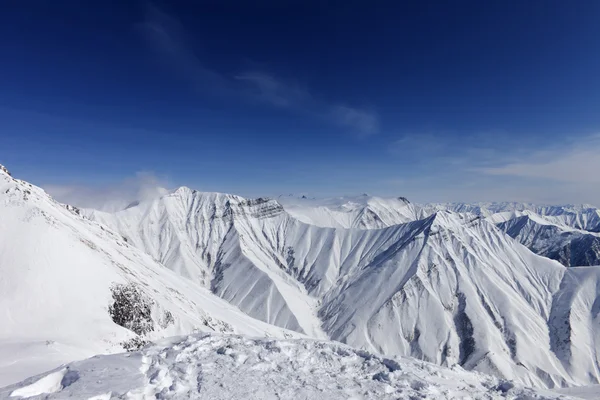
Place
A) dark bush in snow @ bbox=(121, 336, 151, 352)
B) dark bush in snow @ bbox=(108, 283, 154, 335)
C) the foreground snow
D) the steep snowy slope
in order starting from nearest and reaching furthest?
the foreground snow < the steep snowy slope < dark bush in snow @ bbox=(121, 336, 151, 352) < dark bush in snow @ bbox=(108, 283, 154, 335)

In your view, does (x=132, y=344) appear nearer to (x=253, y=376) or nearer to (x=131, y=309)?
(x=131, y=309)

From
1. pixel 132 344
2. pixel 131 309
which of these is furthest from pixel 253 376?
pixel 131 309

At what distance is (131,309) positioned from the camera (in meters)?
61.4

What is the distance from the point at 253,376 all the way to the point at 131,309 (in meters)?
55.8

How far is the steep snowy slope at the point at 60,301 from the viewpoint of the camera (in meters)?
33.3

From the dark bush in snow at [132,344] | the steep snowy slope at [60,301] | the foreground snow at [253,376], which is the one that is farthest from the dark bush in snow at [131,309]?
the foreground snow at [253,376]

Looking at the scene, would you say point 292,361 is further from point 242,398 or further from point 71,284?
point 71,284

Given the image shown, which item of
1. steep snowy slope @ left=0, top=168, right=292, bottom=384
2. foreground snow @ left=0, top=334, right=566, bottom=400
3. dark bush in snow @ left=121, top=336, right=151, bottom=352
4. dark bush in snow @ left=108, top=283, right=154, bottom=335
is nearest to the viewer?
foreground snow @ left=0, top=334, right=566, bottom=400

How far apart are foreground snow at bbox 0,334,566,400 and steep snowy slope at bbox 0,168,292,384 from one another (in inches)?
510

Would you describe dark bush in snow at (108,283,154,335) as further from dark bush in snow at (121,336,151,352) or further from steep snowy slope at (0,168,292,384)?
dark bush in snow at (121,336,151,352)

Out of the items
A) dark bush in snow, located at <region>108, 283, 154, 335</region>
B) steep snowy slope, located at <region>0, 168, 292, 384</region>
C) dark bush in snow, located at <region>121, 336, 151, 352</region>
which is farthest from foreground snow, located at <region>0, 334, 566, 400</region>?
dark bush in snow, located at <region>108, 283, 154, 335</region>

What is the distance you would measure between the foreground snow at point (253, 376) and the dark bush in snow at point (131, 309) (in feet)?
148

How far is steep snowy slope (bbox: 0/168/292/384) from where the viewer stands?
3331cm

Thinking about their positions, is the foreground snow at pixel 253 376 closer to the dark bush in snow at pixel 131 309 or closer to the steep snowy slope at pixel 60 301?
the steep snowy slope at pixel 60 301
